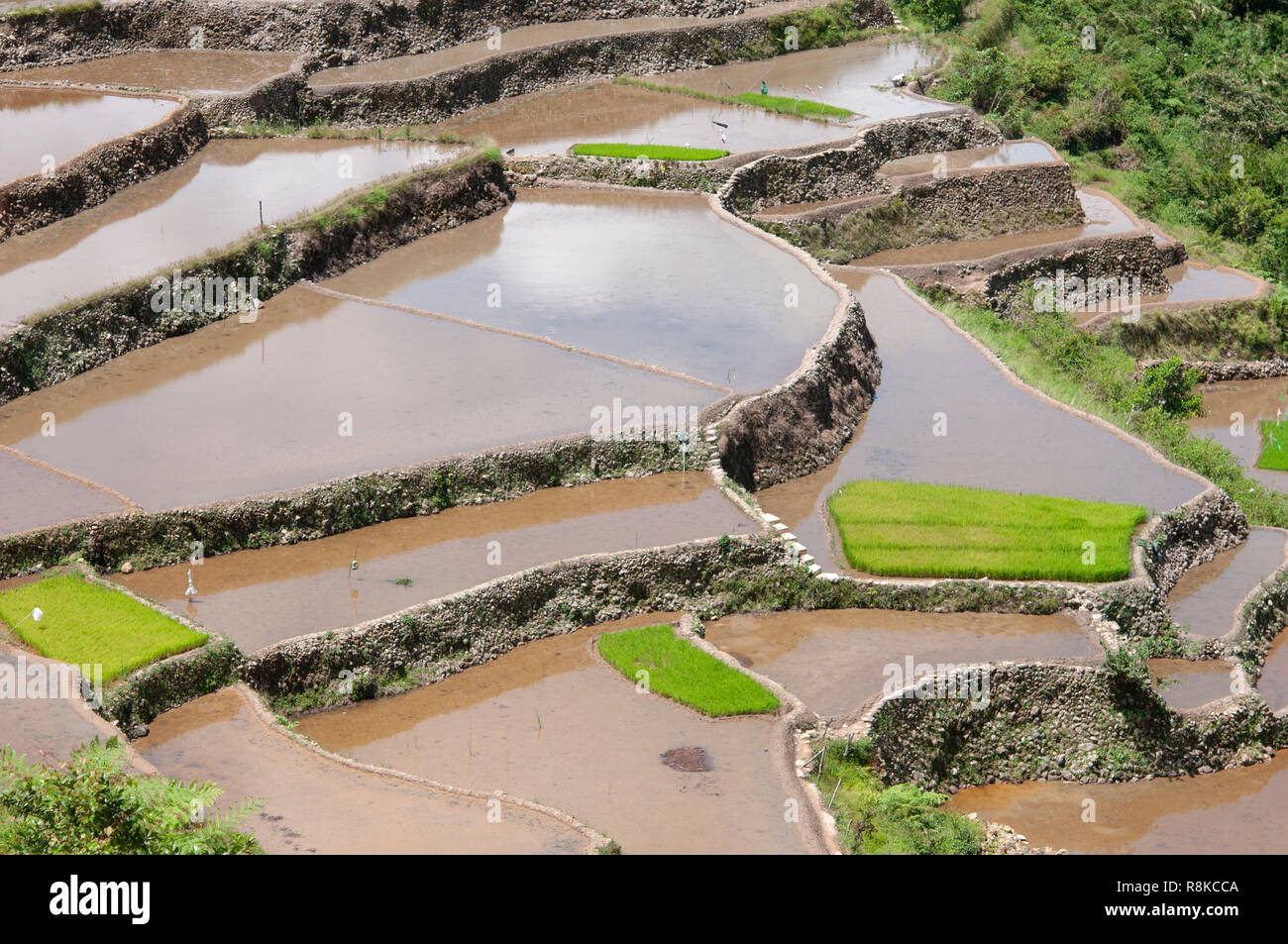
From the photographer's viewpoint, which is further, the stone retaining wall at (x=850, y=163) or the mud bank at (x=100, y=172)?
the stone retaining wall at (x=850, y=163)

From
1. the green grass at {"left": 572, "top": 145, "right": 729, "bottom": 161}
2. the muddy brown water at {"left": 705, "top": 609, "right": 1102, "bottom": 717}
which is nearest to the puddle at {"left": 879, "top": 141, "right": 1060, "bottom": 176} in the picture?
the green grass at {"left": 572, "top": 145, "right": 729, "bottom": 161}

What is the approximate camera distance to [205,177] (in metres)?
29.3

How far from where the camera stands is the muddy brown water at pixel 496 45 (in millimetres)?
36531

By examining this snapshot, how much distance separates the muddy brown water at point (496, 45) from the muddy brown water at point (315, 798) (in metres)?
23.6

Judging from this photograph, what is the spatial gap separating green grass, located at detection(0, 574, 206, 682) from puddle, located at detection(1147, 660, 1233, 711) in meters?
11.7

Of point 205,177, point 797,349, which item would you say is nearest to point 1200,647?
point 797,349

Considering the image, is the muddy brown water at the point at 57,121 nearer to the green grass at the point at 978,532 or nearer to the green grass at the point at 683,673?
the green grass at the point at 683,673

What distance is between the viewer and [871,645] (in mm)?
18359

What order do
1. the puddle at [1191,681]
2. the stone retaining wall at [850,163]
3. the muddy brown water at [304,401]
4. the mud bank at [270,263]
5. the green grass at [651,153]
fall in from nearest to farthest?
the puddle at [1191,681] → the muddy brown water at [304,401] → the mud bank at [270,263] → the green grass at [651,153] → the stone retaining wall at [850,163]

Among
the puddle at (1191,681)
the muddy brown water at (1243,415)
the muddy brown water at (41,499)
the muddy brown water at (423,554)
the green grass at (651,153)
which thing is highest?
the green grass at (651,153)

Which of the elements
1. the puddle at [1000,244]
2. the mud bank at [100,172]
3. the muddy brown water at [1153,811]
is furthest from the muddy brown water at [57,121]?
the muddy brown water at [1153,811]

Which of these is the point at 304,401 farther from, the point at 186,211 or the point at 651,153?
the point at 651,153

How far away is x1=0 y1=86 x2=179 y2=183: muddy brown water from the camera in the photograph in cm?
2725

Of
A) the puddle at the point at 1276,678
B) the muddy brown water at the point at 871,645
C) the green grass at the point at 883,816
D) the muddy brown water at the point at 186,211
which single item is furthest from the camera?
the muddy brown water at the point at 186,211
